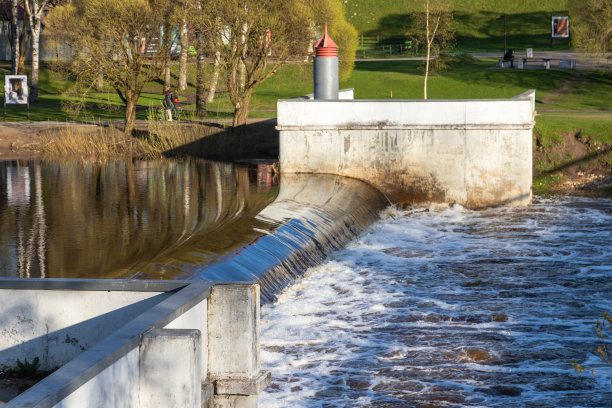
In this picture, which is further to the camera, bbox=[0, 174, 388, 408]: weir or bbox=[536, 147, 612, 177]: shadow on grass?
bbox=[536, 147, 612, 177]: shadow on grass

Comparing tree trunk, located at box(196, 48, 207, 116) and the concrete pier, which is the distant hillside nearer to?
tree trunk, located at box(196, 48, 207, 116)

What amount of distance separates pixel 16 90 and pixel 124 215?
61.7 feet

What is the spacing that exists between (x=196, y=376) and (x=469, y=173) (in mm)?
18677

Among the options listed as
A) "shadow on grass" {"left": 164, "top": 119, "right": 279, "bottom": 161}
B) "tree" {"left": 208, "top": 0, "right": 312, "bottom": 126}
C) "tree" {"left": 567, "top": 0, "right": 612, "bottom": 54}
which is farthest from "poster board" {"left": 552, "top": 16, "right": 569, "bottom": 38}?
"shadow on grass" {"left": 164, "top": 119, "right": 279, "bottom": 161}

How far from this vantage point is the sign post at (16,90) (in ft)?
112

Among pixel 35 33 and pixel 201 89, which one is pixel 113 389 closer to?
pixel 201 89

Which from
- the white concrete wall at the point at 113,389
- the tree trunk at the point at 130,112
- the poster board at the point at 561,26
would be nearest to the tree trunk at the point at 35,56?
the tree trunk at the point at 130,112

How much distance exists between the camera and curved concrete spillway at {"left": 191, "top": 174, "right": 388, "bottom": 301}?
46.1 feet

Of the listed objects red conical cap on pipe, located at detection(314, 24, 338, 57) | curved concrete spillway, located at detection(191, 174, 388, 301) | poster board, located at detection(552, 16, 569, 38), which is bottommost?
curved concrete spillway, located at detection(191, 174, 388, 301)

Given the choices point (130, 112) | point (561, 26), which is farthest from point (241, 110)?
point (561, 26)

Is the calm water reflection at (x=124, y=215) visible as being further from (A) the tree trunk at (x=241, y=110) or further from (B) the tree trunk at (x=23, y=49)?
(B) the tree trunk at (x=23, y=49)

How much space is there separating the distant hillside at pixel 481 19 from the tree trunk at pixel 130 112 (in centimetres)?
5600

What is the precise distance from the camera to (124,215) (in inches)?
717

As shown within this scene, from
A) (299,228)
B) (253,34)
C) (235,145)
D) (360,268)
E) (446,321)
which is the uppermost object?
(253,34)
